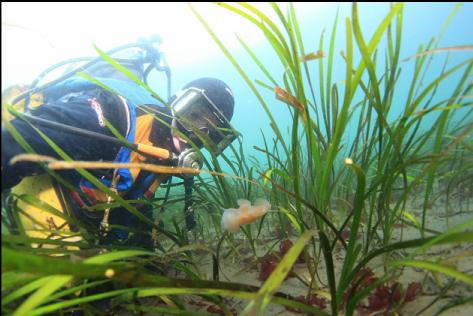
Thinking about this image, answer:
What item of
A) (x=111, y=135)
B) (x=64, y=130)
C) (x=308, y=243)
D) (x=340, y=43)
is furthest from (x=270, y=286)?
(x=340, y=43)

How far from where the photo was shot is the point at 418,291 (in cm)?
141

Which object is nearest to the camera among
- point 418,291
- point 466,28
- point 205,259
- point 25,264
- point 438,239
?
point 25,264

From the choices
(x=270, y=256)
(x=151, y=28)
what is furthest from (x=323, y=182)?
(x=151, y=28)

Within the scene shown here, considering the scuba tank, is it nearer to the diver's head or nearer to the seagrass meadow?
the seagrass meadow

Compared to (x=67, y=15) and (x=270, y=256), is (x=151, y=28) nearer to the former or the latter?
(x=67, y=15)

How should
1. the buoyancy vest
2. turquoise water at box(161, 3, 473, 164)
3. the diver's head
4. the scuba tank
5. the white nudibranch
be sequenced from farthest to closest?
turquoise water at box(161, 3, 473, 164) → the diver's head → the buoyancy vest → the scuba tank → the white nudibranch

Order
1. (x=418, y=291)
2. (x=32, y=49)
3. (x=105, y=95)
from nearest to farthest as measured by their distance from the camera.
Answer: (x=32, y=49)
(x=418, y=291)
(x=105, y=95)

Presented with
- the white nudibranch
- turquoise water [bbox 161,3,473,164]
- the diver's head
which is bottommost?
the white nudibranch

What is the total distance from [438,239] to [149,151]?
1.66m

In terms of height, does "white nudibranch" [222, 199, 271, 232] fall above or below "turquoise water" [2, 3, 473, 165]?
below

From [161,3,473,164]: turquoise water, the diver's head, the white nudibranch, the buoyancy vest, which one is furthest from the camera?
[161,3,473,164]: turquoise water

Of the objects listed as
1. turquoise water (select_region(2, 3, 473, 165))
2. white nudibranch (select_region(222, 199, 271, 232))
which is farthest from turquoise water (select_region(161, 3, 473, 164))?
white nudibranch (select_region(222, 199, 271, 232))

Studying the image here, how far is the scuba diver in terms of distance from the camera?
171cm

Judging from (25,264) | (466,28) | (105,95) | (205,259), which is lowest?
(205,259)
